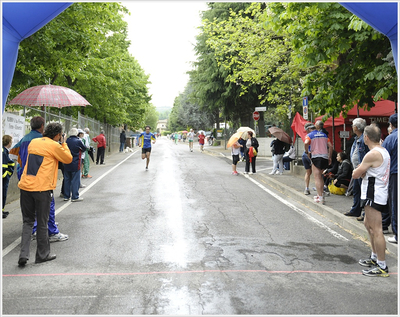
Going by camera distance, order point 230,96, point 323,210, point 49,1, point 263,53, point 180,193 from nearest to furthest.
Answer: point 49,1 < point 323,210 < point 180,193 < point 263,53 < point 230,96

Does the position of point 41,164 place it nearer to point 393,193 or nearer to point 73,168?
point 73,168

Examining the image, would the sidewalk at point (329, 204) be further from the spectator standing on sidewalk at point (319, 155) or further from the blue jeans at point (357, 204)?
the spectator standing on sidewalk at point (319, 155)

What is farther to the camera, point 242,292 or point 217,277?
point 217,277

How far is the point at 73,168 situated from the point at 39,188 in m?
4.32

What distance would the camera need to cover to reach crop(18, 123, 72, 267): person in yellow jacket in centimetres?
573

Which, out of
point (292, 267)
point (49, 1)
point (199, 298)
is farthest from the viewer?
point (292, 267)

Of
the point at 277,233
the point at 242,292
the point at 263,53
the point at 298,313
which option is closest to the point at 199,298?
the point at 242,292

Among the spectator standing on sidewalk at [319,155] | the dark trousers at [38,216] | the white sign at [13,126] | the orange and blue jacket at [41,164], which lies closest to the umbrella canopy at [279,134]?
the spectator standing on sidewalk at [319,155]

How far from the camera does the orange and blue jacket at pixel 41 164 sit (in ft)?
18.9

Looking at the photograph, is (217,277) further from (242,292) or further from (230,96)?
(230,96)

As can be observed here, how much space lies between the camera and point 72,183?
33.7ft

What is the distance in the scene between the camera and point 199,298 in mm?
4332

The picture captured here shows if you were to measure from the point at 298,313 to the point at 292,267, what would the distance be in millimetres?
1472

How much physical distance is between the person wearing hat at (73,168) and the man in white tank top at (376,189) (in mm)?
6591
